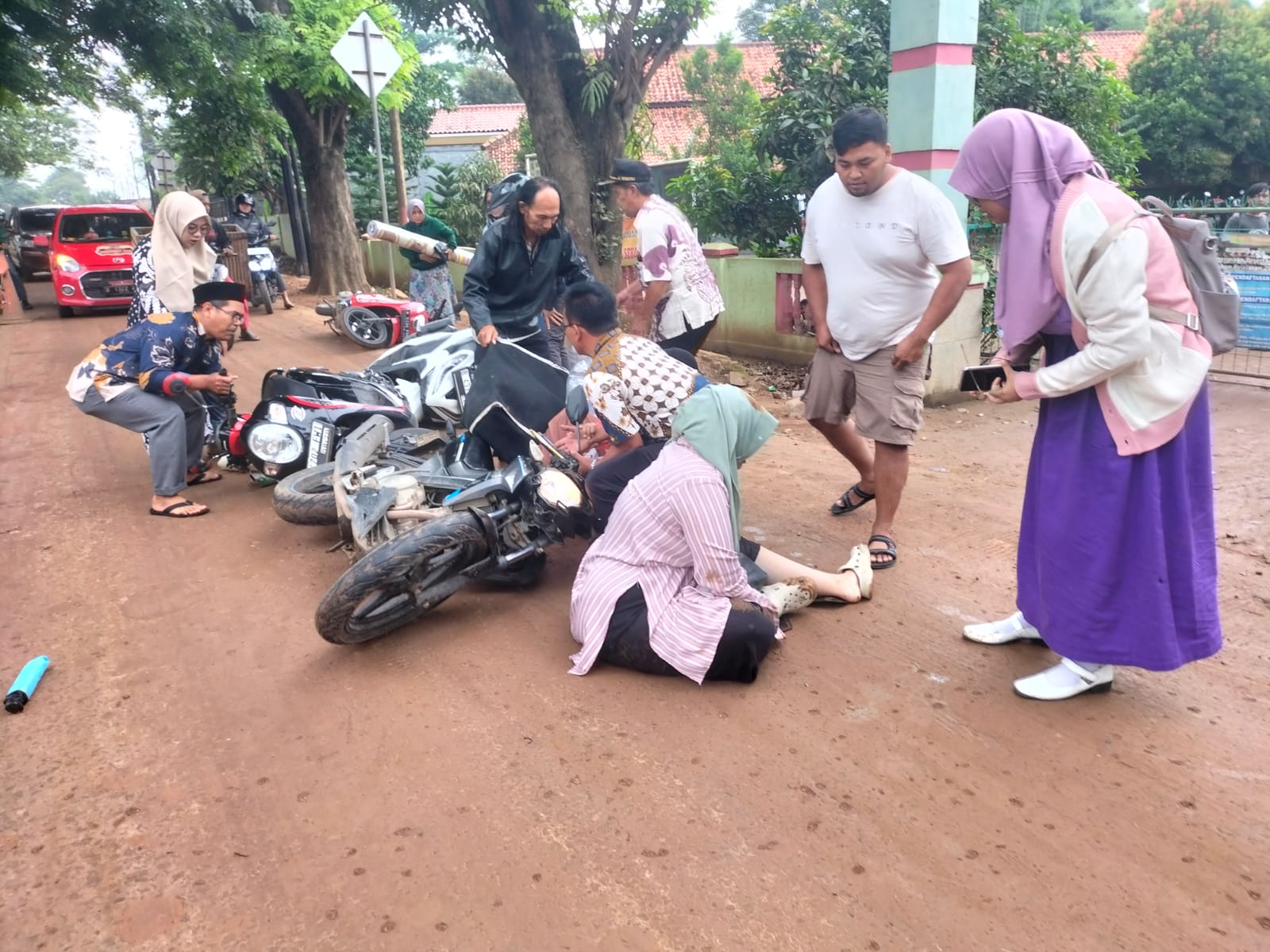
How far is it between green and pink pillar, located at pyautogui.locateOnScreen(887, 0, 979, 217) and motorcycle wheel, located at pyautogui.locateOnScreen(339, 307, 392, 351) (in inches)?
230

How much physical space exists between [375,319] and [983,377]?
8.28 m

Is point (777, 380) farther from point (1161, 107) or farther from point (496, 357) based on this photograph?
point (1161, 107)

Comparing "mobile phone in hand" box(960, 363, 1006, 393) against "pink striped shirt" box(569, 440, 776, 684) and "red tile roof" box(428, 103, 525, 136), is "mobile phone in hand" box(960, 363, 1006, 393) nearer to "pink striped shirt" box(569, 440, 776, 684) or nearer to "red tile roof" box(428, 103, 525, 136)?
"pink striped shirt" box(569, 440, 776, 684)

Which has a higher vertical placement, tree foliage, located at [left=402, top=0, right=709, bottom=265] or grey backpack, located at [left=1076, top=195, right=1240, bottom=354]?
tree foliage, located at [left=402, top=0, right=709, bottom=265]

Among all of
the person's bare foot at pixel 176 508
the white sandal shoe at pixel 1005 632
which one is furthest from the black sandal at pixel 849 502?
the person's bare foot at pixel 176 508

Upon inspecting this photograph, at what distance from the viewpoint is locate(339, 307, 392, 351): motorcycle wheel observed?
10.2 m

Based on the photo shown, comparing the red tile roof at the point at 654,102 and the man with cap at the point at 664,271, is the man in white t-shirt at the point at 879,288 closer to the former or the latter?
the man with cap at the point at 664,271

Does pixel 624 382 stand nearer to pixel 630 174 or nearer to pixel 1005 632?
pixel 1005 632

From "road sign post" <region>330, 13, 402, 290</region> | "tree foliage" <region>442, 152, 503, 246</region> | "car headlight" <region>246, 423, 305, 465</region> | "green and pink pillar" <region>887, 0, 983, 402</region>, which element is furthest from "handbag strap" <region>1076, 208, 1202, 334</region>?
"tree foliage" <region>442, 152, 503, 246</region>

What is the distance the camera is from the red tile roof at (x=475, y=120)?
34.2m

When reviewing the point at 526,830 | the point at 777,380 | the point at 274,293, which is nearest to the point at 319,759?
the point at 526,830

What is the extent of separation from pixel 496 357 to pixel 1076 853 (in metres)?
3.28

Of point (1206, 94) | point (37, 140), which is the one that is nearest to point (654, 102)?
point (1206, 94)

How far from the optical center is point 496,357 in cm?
462
